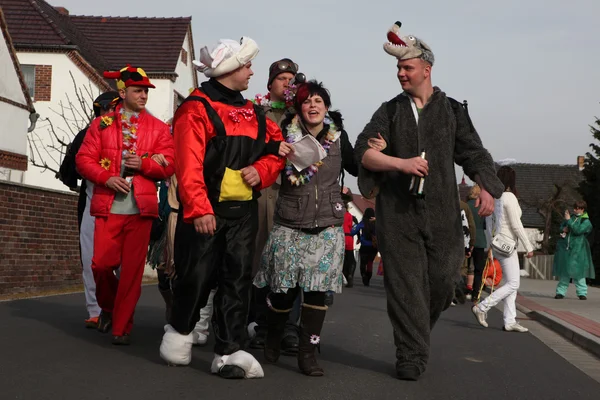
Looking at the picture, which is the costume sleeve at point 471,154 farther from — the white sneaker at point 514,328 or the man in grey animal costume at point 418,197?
the white sneaker at point 514,328

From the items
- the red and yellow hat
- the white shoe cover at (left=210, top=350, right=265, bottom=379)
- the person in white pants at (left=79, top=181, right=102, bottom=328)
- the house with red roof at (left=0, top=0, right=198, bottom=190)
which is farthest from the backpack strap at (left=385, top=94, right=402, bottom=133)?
the house with red roof at (left=0, top=0, right=198, bottom=190)

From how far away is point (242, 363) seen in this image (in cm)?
573

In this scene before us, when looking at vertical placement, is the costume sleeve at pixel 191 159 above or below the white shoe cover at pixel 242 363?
above

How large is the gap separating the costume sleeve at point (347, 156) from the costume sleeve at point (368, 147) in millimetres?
393

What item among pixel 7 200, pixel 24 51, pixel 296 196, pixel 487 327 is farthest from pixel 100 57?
pixel 296 196

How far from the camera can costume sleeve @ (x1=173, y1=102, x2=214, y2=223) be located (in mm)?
5625

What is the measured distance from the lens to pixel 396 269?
616cm

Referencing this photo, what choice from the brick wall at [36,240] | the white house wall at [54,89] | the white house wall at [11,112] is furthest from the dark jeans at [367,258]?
the white house wall at [54,89]

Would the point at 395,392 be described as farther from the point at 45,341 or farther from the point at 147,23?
the point at 147,23

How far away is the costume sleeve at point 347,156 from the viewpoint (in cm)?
674

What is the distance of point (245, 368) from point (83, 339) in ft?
7.44

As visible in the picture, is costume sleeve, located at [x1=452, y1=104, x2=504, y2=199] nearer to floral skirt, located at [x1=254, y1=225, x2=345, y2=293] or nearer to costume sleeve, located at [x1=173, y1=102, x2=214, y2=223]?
floral skirt, located at [x1=254, y1=225, x2=345, y2=293]

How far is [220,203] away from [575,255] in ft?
Result: 43.5

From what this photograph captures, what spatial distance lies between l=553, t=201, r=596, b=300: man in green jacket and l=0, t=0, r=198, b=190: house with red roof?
690 inches
